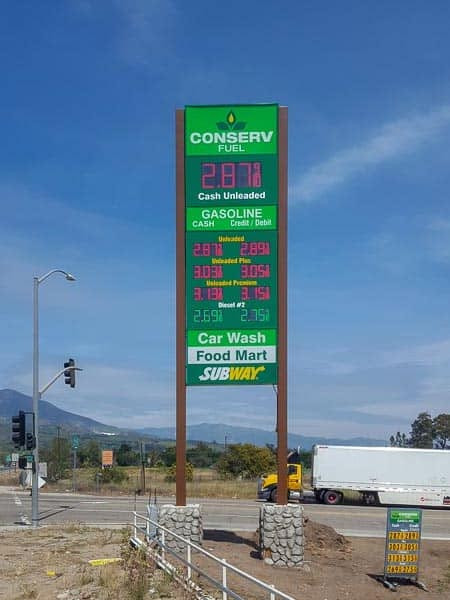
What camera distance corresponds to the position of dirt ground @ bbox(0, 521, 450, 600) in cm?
1502

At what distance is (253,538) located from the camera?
23359 millimetres

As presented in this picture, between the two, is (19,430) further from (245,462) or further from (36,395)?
(245,462)

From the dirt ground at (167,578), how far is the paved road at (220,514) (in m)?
4.76

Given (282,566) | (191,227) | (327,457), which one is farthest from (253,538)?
(327,457)

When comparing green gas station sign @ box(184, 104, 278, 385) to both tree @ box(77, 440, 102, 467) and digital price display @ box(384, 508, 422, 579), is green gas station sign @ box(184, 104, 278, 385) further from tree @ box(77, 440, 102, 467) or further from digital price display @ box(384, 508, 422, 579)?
tree @ box(77, 440, 102, 467)

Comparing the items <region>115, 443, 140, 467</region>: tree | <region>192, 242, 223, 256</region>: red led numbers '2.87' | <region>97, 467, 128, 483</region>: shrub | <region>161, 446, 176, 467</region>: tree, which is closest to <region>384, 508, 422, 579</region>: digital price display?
<region>192, 242, 223, 256</region>: red led numbers '2.87'

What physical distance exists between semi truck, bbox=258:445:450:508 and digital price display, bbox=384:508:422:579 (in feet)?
76.6

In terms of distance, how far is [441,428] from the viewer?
9625cm

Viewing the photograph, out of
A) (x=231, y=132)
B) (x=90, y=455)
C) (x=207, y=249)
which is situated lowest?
(x=90, y=455)

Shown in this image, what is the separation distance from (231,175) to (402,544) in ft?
30.4

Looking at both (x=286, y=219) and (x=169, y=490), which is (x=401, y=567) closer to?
(x=286, y=219)

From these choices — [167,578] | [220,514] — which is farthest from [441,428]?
[167,578]

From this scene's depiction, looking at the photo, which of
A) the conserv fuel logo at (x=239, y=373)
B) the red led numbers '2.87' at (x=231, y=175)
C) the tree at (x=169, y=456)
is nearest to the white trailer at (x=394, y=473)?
A: the conserv fuel logo at (x=239, y=373)

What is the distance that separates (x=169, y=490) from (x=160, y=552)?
33.7 metres
